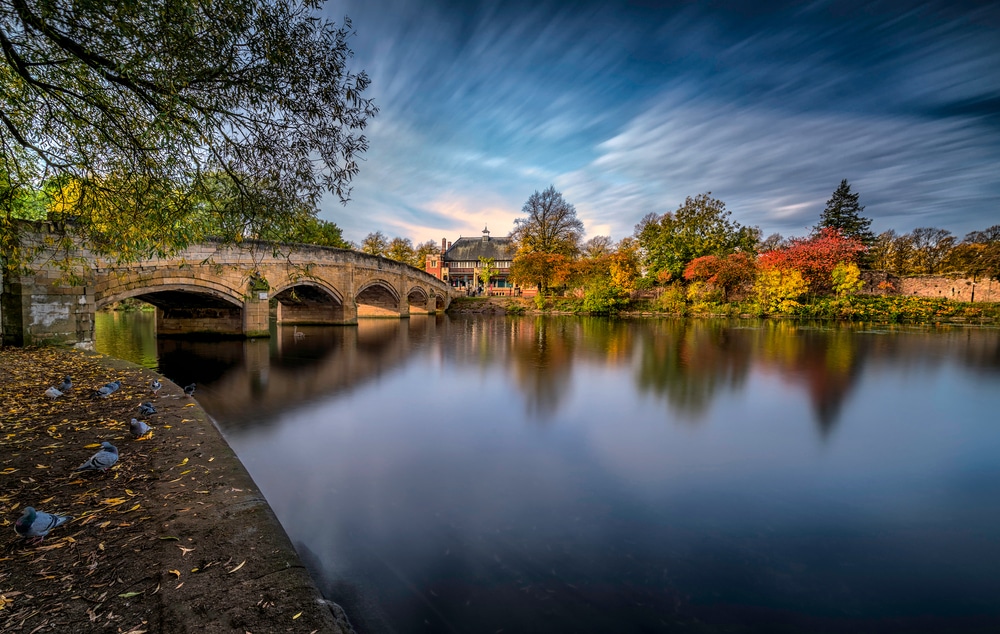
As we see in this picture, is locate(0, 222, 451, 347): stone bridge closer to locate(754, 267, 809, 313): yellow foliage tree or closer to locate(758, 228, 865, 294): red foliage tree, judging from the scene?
locate(754, 267, 809, 313): yellow foliage tree

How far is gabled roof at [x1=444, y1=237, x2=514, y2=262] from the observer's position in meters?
56.3

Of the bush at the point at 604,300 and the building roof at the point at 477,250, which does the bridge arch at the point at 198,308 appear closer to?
the bush at the point at 604,300

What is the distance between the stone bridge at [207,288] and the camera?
881 cm

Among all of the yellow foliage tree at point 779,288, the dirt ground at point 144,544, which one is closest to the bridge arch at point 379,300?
the dirt ground at point 144,544

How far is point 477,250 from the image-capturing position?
5712 centimetres

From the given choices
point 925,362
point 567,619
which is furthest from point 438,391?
point 925,362

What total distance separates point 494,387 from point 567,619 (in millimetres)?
7065

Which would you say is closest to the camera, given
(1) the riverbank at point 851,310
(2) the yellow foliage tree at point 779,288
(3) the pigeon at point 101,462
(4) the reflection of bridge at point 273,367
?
(3) the pigeon at point 101,462

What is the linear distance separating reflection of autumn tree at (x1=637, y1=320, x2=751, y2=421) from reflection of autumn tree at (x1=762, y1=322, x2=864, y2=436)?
1.10m

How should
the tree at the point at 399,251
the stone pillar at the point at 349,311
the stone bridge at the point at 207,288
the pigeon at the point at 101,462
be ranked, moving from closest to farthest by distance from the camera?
the pigeon at the point at 101,462 < the stone bridge at the point at 207,288 < the stone pillar at the point at 349,311 < the tree at the point at 399,251

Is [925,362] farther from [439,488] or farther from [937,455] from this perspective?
[439,488]

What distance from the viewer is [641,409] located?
25.8 feet

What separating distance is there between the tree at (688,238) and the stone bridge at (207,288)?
2154cm

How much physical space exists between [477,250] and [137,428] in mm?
54094
